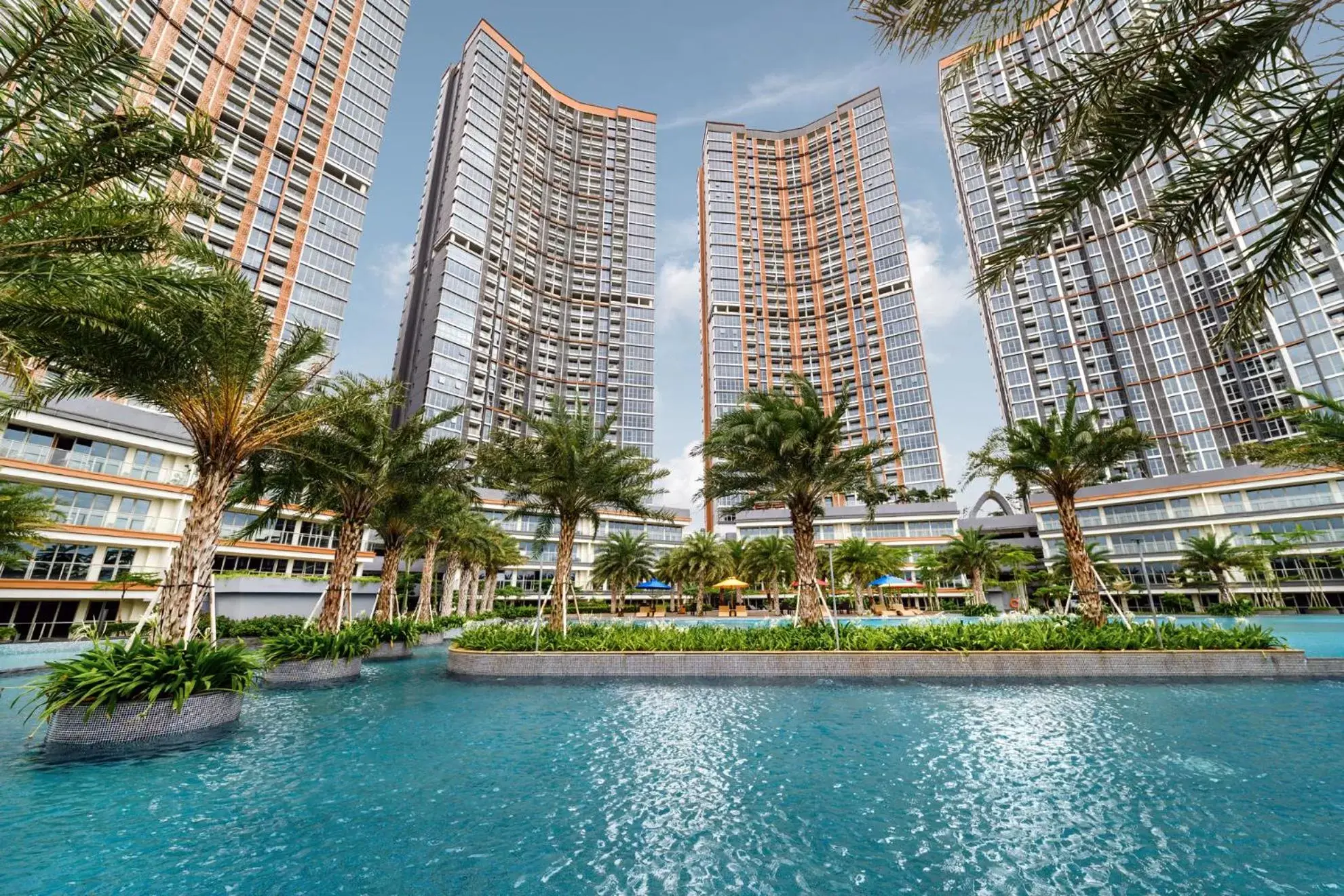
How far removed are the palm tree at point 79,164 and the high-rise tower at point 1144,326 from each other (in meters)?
54.7

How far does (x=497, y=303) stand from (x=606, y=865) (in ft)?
250

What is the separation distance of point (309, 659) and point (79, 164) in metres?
13.9

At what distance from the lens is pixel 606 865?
6051 millimetres

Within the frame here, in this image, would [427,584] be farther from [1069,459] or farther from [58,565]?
[1069,459]

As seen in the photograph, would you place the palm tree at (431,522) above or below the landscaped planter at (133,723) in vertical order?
above

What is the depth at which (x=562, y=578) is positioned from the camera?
20.5 m

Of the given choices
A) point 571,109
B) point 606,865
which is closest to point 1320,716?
point 606,865

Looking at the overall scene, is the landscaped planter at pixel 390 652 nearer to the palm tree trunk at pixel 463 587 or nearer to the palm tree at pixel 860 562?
the palm tree trunk at pixel 463 587

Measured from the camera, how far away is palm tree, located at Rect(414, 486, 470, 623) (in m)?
24.2

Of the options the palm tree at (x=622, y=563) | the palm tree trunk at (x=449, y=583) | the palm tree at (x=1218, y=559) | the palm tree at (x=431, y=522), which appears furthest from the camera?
the palm tree at (x=622, y=563)

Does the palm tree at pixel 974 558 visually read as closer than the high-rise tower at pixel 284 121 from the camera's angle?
Yes

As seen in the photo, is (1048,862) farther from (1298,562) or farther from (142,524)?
(1298,562)

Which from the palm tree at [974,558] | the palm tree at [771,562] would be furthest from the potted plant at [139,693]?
the palm tree at [974,558]

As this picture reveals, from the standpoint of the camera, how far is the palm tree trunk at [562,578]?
20062 mm
